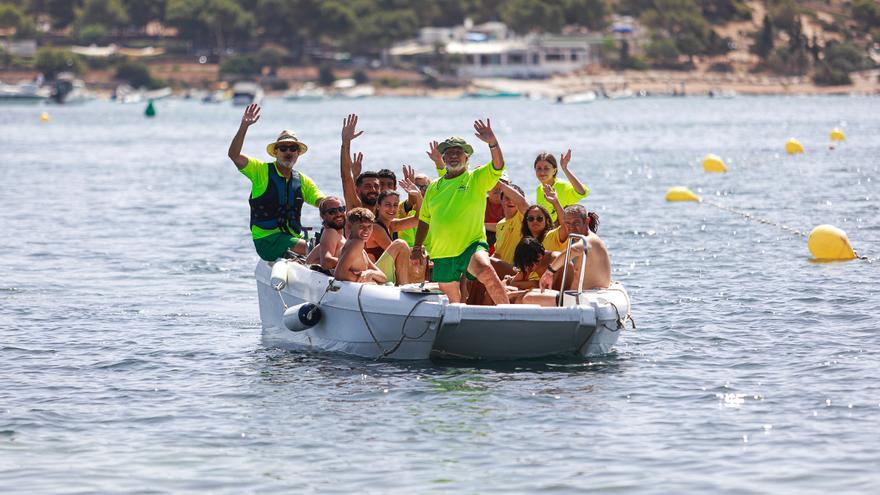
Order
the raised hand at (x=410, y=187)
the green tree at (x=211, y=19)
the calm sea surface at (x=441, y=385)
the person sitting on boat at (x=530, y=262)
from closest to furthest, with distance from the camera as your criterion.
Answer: the calm sea surface at (x=441, y=385), the person sitting on boat at (x=530, y=262), the raised hand at (x=410, y=187), the green tree at (x=211, y=19)

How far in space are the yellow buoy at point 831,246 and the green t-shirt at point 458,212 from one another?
31.7 ft

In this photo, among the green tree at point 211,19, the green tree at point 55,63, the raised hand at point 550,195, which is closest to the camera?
the raised hand at point 550,195

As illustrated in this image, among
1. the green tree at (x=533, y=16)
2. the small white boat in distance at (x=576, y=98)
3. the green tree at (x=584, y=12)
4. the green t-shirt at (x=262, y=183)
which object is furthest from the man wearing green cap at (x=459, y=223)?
the green tree at (x=584, y=12)

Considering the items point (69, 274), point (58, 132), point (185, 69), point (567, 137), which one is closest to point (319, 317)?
point (69, 274)

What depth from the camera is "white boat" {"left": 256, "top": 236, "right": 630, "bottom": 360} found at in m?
12.1

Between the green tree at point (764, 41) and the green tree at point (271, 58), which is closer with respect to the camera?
the green tree at point (271, 58)

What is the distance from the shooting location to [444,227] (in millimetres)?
12398

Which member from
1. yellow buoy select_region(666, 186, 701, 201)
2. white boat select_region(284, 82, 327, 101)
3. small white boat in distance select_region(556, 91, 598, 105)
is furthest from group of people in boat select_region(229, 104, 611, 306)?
white boat select_region(284, 82, 327, 101)

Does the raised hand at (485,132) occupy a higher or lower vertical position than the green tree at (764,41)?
higher

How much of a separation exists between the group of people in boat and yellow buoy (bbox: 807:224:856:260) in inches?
295

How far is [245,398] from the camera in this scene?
12.1 metres

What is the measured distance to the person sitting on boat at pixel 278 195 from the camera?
13961 mm

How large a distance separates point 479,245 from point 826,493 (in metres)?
4.17

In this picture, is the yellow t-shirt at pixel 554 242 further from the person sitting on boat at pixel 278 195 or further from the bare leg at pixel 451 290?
the person sitting on boat at pixel 278 195
